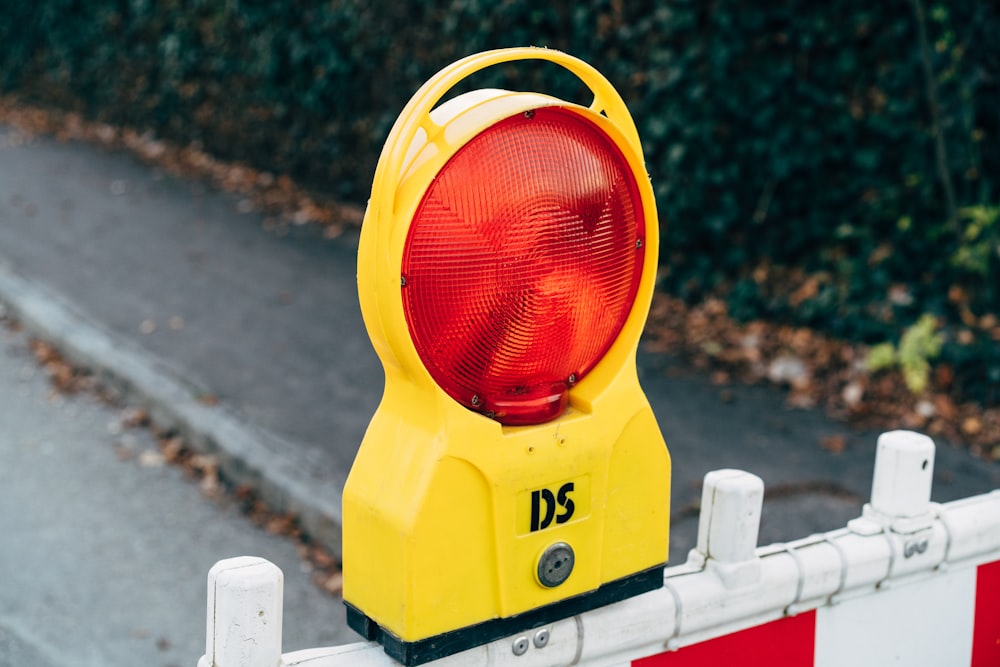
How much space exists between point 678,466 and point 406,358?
335cm

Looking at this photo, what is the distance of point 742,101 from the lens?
5.82 meters

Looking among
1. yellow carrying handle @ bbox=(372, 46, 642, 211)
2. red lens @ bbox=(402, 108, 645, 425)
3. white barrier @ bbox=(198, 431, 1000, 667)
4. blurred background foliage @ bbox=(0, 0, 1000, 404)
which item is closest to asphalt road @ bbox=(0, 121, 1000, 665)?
blurred background foliage @ bbox=(0, 0, 1000, 404)

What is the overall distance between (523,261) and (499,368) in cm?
16

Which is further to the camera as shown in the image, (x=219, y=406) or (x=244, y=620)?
(x=219, y=406)

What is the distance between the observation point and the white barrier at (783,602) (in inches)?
59.4

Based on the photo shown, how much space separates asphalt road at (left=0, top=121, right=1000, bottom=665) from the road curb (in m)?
0.01

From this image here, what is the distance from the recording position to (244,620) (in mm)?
1463

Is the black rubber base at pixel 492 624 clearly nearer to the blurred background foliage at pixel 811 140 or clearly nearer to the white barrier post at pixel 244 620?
the white barrier post at pixel 244 620

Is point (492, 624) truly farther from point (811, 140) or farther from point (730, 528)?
point (811, 140)

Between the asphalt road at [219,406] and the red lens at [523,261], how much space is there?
2.49 metres

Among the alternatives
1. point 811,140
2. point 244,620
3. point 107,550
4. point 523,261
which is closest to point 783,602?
point 523,261

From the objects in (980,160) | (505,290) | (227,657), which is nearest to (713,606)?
(505,290)

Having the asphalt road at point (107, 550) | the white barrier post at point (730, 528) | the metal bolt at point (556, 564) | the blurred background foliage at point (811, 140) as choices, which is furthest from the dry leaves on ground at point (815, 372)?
the metal bolt at point (556, 564)

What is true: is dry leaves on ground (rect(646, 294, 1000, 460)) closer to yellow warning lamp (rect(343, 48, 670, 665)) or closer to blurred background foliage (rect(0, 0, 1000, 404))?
blurred background foliage (rect(0, 0, 1000, 404))
